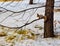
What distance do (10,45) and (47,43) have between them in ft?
1.37

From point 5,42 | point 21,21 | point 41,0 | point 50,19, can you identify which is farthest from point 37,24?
point 41,0

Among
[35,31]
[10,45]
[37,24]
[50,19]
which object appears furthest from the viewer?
[37,24]

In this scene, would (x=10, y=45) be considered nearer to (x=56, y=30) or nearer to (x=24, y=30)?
(x=24, y=30)

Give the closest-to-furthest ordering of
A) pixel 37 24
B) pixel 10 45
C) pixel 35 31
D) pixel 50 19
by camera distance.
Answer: pixel 10 45, pixel 50 19, pixel 35 31, pixel 37 24

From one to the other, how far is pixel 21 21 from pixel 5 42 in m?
0.90

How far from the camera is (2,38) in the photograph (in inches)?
98.7

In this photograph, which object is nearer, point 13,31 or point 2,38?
point 2,38

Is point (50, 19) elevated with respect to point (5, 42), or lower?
elevated

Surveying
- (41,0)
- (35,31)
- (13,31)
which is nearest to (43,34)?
(35,31)

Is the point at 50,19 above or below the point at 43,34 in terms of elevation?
above

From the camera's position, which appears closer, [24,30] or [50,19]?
[50,19]

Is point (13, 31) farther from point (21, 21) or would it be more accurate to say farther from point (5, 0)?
point (5, 0)

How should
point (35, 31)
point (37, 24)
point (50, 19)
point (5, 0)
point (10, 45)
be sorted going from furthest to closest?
1. point (5, 0)
2. point (37, 24)
3. point (35, 31)
4. point (50, 19)
5. point (10, 45)

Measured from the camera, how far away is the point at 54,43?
232cm
